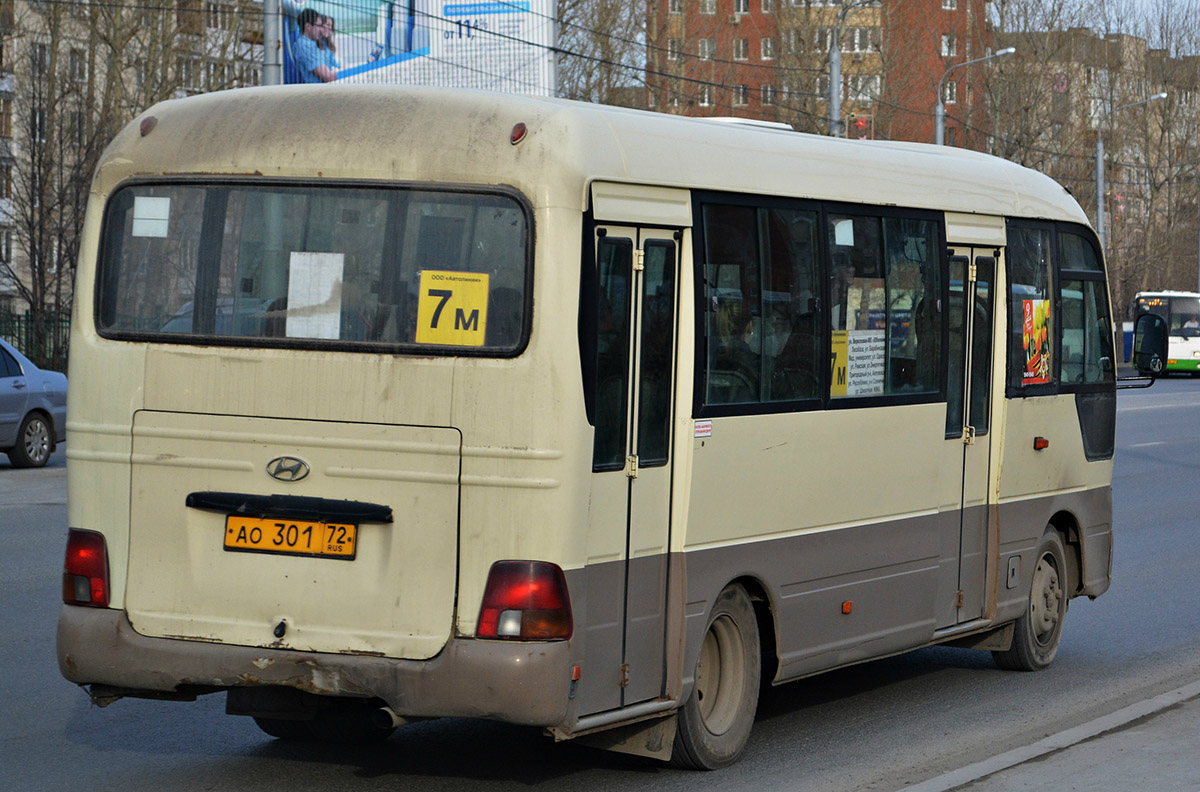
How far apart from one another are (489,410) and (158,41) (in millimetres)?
39350

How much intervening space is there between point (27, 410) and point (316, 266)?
14.5 m

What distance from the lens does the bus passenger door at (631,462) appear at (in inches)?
242

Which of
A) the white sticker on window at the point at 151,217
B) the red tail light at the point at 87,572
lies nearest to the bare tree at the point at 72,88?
the white sticker on window at the point at 151,217

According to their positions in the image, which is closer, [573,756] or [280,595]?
[280,595]

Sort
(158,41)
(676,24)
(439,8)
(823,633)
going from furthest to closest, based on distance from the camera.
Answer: (676,24) < (158,41) < (439,8) < (823,633)

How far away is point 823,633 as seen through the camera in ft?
24.7

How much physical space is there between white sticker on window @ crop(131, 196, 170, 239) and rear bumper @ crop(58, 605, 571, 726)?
140cm

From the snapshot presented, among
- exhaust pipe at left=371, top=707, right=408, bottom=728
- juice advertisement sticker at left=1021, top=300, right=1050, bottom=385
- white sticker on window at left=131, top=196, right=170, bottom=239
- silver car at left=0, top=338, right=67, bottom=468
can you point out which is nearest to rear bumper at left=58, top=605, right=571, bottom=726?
exhaust pipe at left=371, top=707, right=408, bottom=728

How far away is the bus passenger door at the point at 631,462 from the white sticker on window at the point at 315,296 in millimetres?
937

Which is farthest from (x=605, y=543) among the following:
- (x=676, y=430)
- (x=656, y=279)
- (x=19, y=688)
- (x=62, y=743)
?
(x=19, y=688)

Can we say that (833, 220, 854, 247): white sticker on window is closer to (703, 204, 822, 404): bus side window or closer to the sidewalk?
(703, 204, 822, 404): bus side window

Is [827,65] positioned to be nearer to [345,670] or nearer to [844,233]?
[844,233]

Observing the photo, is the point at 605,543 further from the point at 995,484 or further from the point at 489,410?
the point at 995,484

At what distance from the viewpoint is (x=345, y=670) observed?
5.94 m
